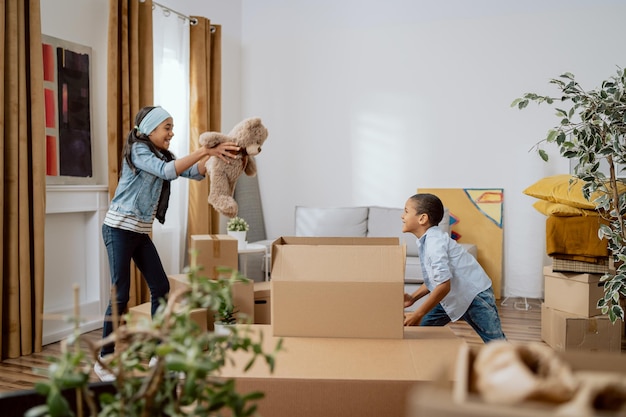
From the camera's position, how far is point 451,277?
96.0 inches

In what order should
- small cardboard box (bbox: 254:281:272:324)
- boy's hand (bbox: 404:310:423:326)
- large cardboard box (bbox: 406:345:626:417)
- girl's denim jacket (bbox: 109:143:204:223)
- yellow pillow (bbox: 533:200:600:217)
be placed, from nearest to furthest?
large cardboard box (bbox: 406:345:626:417) → boy's hand (bbox: 404:310:423:326) → girl's denim jacket (bbox: 109:143:204:223) → yellow pillow (bbox: 533:200:600:217) → small cardboard box (bbox: 254:281:272:324)

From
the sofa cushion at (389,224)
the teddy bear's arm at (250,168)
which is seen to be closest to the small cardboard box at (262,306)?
the teddy bear's arm at (250,168)

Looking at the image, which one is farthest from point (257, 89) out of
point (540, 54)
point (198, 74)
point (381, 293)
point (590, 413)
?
point (590, 413)

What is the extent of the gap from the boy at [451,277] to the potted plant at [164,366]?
5.38 ft

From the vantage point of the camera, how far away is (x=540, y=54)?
5.29m

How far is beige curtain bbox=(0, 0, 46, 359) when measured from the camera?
344cm

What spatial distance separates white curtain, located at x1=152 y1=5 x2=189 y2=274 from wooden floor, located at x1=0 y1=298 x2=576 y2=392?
0.99 metres

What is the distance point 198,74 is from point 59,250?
191cm

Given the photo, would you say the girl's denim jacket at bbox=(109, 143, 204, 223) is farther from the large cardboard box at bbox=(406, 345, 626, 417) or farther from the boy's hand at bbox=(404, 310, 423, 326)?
the large cardboard box at bbox=(406, 345, 626, 417)

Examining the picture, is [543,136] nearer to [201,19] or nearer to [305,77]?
[305,77]

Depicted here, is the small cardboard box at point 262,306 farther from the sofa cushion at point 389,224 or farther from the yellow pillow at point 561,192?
the yellow pillow at point 561,192

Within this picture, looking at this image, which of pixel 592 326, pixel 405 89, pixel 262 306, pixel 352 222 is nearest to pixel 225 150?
pixel 262 306

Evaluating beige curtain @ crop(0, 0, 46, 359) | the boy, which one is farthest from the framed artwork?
the boy

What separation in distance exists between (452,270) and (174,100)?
10.4 ft
